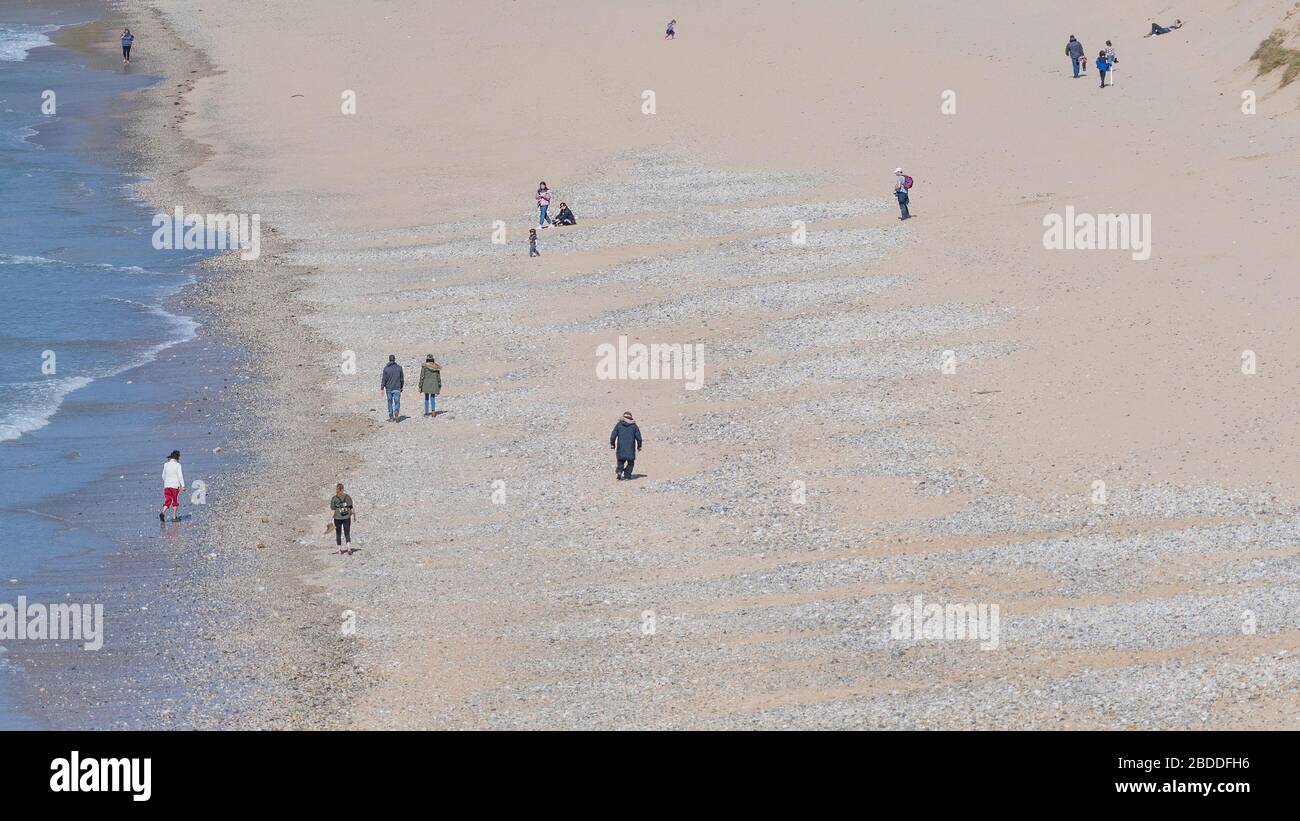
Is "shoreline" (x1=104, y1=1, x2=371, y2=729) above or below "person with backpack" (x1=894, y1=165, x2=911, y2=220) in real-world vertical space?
below

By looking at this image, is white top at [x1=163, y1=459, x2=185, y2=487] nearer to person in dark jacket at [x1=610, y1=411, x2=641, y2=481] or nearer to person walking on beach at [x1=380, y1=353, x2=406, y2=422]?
person walking on beach at [x1=380, y1=353, x2=406, y2=422]

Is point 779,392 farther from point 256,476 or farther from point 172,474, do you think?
point 172,474

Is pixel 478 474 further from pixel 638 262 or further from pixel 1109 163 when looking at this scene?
pixel 1109 163

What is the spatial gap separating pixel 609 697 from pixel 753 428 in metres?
11.4

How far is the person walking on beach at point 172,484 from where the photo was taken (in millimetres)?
28422

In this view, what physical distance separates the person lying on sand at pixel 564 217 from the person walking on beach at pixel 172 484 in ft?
66.5

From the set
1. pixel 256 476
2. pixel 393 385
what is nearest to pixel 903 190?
Answer: pixel 393 385

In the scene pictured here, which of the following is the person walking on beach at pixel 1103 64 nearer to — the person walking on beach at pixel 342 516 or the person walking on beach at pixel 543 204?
the person walking on beach at pixel 543 204

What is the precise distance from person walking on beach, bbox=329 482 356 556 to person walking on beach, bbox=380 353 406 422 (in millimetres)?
6496

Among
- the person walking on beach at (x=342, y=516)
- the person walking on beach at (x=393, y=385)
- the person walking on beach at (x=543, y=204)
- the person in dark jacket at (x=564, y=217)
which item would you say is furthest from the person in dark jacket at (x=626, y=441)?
the person walking on beach at (x=543, y=204)

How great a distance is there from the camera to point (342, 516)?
2689cm

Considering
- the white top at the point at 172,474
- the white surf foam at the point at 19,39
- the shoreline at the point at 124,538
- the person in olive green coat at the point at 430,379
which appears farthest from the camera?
the white surf foam at the point at 19,39

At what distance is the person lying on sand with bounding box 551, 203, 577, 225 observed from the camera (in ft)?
156

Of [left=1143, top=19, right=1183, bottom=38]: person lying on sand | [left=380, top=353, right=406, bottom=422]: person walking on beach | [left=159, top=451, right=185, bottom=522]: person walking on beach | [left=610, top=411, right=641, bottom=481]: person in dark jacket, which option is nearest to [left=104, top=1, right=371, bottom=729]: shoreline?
[left=159, top=451, right=185, bottom=522]: person walking on beach
